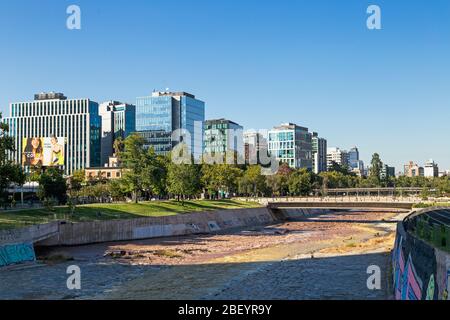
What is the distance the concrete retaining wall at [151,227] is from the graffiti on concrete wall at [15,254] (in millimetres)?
11568

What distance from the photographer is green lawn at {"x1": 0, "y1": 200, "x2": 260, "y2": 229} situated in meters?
62.0

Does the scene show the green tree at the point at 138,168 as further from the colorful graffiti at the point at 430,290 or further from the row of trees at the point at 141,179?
the colorful graffiti at the point at 430,290

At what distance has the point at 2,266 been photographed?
47.5m

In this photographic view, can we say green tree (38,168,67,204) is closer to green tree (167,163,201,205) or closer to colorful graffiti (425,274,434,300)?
green tree (167,163,201,205)

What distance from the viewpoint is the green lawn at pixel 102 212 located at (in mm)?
62000

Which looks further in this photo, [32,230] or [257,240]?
[257,240]

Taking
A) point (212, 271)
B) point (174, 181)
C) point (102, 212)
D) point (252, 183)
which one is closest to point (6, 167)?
point (102, 212)

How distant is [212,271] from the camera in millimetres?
48531

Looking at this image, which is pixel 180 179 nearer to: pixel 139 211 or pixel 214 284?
pixel 139 211

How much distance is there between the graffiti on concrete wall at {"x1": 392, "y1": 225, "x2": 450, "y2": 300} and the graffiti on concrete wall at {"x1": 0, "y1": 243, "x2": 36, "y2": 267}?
1477 inches
